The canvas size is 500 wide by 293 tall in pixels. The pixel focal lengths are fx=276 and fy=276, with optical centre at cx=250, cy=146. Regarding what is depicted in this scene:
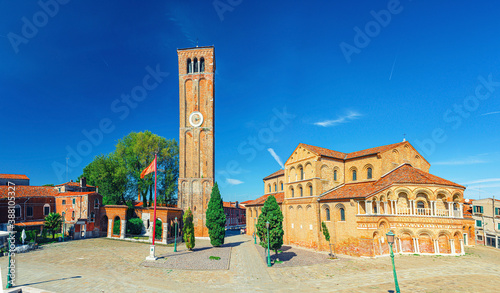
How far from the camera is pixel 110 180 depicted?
47.7 m

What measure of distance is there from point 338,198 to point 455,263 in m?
11.7

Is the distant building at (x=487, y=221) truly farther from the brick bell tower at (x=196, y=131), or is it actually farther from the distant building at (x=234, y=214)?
the distant building at (x=234, y=214)

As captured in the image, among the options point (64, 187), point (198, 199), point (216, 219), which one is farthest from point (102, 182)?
point (216, 219)

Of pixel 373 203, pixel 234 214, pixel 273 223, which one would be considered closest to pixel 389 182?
pixel 373 203

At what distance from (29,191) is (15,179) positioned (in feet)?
40.4

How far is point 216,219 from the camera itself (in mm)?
34938

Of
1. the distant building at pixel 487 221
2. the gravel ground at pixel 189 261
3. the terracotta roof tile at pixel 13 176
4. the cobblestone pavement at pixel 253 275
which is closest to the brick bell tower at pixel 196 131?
the gravel ground at pixel 189 261

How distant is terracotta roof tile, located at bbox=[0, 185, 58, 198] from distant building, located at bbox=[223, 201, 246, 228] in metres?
43.1

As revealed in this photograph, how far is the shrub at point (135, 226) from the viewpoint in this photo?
4246cm

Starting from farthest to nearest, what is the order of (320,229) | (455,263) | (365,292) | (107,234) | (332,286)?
(107,234)
(320,229)
(455,263)
(332,286)
(365,292)

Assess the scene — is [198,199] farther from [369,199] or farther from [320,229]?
[369,199]

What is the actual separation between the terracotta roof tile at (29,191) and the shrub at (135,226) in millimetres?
14499

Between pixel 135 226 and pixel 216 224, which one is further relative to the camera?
pixel 135 226

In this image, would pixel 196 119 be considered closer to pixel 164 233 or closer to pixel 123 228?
pixel 164 233
